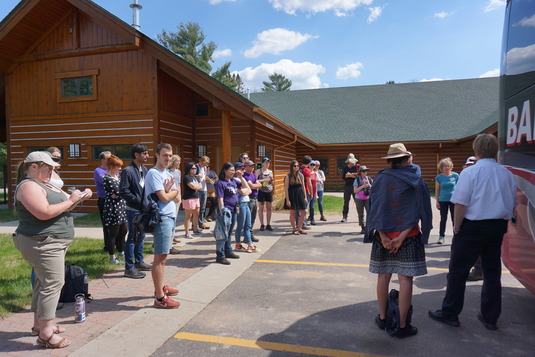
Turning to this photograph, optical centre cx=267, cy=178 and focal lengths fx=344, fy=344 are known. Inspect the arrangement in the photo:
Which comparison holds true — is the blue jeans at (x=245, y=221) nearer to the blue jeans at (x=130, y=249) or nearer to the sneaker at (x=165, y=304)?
the blue jeans at (x=130, y=249)

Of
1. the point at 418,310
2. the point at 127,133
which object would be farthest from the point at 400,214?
the point at 127,133

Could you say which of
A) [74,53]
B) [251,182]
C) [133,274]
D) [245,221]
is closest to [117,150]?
[74,53]

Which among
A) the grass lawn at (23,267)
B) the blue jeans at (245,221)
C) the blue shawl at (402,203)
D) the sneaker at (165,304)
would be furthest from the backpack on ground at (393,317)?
the grass lawn at (23,267)

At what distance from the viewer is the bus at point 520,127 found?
323cm

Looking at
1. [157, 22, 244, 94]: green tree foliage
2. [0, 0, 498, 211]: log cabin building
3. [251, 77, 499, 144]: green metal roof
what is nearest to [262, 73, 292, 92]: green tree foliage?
[157, 22, 244, 94]: green tree foliage

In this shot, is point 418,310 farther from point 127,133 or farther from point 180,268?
point 127,133

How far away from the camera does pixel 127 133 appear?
39.5ft

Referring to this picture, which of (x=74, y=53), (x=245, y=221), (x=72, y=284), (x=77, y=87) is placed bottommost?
(x=72, y=284)

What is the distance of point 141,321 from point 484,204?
148 inches

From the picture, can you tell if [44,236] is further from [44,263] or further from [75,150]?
[75,150]

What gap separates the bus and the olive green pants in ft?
14.5

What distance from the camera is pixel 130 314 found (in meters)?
3.89

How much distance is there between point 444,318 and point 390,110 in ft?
77.7

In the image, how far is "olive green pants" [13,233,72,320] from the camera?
309cm
